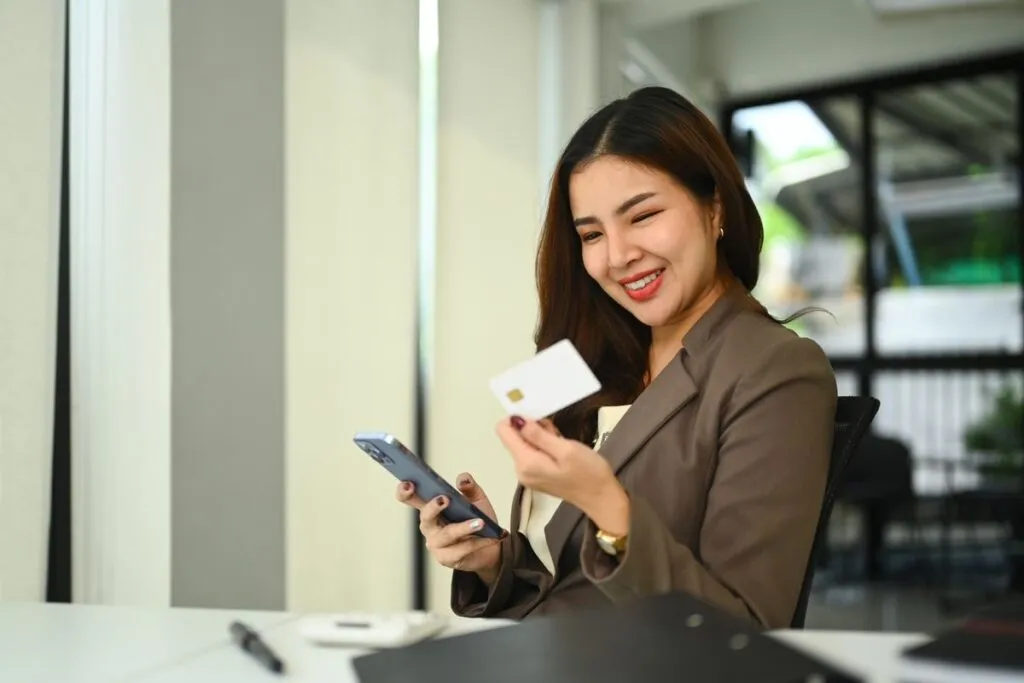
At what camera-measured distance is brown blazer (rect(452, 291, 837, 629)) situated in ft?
3.93

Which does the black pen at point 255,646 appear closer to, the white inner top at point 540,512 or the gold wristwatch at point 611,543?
the gold wristwatch at point 611,543

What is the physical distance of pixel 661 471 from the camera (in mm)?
1414

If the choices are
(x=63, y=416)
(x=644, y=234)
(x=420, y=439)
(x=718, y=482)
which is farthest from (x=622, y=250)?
(x=420, y=439)

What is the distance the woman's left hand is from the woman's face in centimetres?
45

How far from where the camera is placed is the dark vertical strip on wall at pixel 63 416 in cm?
223

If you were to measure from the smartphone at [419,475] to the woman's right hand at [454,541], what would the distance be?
10mm

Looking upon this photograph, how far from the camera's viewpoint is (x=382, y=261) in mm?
3428

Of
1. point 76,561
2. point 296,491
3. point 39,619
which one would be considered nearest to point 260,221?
point 296,491

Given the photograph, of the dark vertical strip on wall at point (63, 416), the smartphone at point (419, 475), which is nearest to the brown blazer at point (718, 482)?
the smartphone at point (419, 475)

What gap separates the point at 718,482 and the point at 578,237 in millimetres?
630

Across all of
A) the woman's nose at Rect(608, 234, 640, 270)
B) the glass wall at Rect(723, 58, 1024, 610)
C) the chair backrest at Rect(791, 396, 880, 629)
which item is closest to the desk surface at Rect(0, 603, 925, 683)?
the chair backrest at Rect(791, 396, 880, 629)

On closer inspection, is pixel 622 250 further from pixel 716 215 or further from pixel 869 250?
pixel 869 250

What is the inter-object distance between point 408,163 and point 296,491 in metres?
1.28

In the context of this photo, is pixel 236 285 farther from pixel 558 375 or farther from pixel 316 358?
pixel 558 375
